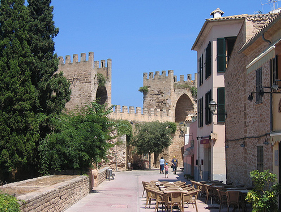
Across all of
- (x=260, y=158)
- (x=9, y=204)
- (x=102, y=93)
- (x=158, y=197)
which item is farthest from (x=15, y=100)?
(x=102, y=93)

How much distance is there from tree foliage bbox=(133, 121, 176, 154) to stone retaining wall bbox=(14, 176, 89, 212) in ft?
75.8

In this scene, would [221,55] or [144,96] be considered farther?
[144,96]

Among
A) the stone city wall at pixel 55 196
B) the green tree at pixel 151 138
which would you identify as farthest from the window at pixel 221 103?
the green tree at pixel 151 138

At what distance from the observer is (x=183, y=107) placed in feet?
168

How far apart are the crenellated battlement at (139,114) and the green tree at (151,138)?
1.28m

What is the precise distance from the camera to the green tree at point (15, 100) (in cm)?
2023

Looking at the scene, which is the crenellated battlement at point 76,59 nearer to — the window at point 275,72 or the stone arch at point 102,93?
the stone arch at point 102,93

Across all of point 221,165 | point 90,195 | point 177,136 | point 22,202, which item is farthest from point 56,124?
point 177,136

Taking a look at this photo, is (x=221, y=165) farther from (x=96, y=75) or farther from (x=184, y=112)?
(x=184, y=112)

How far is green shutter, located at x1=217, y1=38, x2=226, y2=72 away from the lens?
2009 cm

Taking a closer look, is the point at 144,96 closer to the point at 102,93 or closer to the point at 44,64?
the point at 102,93

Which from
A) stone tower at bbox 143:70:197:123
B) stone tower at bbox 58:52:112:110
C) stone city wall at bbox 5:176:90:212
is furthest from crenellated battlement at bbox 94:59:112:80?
stone city wall at bbox 5:176:90:212

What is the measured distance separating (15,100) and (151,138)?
69.2 ft

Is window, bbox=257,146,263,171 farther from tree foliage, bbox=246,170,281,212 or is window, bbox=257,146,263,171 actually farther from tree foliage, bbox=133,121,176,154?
tree foliage, bbox=133,121,176,154
